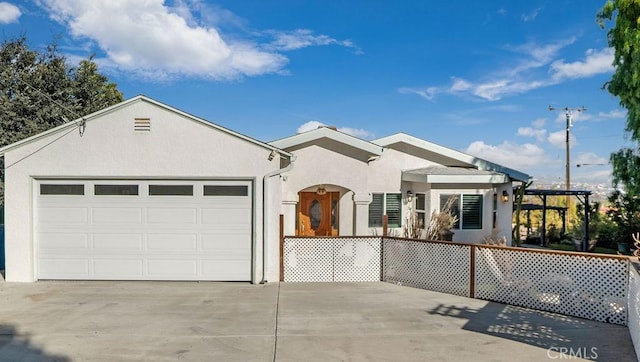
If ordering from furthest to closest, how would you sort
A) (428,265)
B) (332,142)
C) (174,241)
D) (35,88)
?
(35,88), (332,142), (174,241), (428,265)

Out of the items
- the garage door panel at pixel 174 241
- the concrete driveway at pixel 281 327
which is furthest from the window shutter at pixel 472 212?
the garage door panel at pixel 174 241

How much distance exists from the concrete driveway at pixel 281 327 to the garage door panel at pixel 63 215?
5.13ft

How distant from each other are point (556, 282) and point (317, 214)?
731 centimetres

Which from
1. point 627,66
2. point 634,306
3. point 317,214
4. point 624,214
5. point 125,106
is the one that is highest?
point 627,66

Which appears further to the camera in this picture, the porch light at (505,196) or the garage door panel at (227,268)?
the porch light at (505,196)

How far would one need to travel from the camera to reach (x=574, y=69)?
20.2 meters

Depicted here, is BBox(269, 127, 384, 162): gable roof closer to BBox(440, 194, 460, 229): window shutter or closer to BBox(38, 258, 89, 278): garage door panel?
BBox(440, 194, 460, 229): window shutter

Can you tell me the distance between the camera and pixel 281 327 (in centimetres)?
648

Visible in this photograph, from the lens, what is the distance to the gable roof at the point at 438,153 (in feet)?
43.0

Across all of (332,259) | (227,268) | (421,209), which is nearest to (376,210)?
(421,209)

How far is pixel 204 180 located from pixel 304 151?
3553 mm

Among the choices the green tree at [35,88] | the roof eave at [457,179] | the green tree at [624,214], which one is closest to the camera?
the roof eave at [457,179]

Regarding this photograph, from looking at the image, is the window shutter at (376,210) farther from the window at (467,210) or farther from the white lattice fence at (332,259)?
the white lattice fence at (332,259)

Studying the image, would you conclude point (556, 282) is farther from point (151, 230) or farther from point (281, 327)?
point (151, 230)
